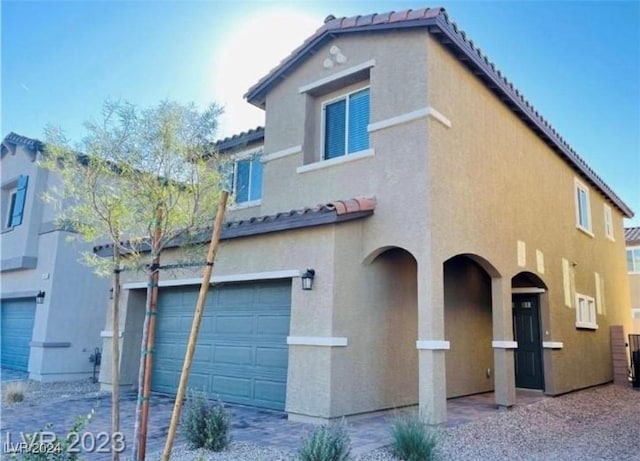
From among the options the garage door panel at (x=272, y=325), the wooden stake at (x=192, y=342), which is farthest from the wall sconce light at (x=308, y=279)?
the wooden stake at (x=192, y=342)

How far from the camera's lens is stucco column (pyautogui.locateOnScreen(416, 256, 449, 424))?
8336 millimetres

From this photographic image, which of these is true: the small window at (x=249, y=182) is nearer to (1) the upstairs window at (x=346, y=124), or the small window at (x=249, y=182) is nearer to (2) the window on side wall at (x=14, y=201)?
(1) the upstairs window at (x=346, y=124)

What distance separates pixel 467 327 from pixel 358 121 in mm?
6327

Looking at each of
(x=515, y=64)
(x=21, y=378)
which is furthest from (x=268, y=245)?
(x=21, y=378)

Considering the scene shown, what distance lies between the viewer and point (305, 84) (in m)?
11.7

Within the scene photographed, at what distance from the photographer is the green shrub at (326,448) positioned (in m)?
5.54

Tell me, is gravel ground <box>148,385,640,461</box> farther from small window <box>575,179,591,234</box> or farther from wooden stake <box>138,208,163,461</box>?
small window <box>575,179,591,234</box>

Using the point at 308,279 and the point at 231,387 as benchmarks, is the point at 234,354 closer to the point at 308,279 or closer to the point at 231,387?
the point at 231,387

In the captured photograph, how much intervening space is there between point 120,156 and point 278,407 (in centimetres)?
611

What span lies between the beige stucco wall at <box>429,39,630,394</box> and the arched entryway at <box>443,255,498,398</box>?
135 cm

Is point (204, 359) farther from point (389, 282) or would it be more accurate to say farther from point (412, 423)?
point (412, 423)

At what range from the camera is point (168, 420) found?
883 centimetres

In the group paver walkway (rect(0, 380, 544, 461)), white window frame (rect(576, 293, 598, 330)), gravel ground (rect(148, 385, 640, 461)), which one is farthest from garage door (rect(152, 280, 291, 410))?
white window frame (rect(576, 293, 598, 330))

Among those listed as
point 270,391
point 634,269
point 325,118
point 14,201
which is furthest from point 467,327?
point 634,269
